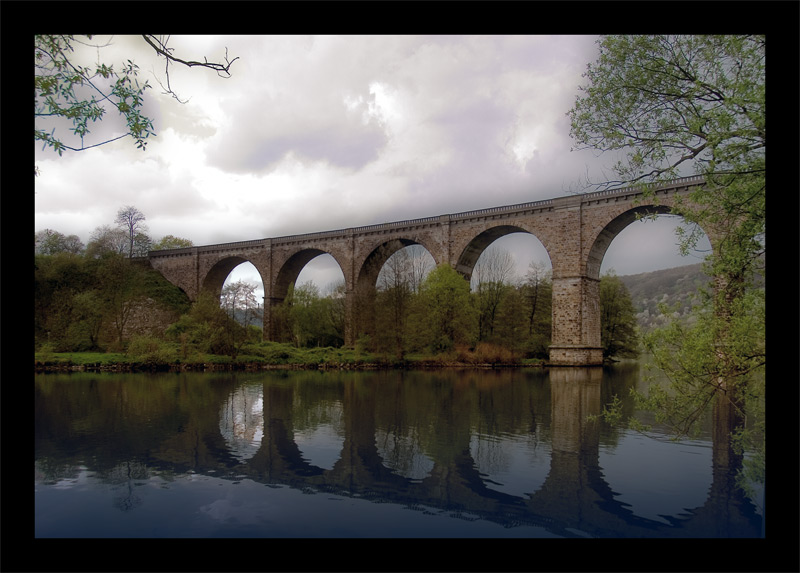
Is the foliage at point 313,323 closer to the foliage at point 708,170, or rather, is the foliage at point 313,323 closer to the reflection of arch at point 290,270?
the reflection of arch at point 290,270

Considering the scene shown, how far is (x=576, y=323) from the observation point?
98.5 feet

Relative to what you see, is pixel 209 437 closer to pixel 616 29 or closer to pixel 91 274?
pixel 616 29

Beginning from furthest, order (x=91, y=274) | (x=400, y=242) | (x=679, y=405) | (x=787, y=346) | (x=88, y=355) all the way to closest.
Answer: (x=400, y=242), (x=91, y=274), (x=88, y=355), (x=679, y=405), (x=787, y=346)

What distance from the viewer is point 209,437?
902 cm

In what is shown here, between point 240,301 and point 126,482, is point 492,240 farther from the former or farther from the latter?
point 126,482

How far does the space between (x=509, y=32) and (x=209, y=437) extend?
27.6ft

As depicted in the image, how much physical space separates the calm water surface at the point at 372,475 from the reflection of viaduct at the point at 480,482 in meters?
0.03

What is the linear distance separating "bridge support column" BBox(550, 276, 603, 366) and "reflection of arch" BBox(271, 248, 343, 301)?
66.3ft

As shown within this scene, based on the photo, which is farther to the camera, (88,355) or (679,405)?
(88,355)

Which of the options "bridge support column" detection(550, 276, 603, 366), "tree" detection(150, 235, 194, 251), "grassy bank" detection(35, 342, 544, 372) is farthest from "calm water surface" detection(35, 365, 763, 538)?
"tree" detection(150, 235, 194, 251)

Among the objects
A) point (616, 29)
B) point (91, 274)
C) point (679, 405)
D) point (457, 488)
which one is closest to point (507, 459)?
point (457, 488)

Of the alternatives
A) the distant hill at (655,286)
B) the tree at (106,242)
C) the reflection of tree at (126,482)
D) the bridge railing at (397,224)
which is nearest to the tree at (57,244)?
the tree at (106,242)

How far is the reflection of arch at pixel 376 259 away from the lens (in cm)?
3819

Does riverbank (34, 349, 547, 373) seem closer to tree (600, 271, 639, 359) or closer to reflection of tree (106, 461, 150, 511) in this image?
tree (600, 271, 639, 359)
